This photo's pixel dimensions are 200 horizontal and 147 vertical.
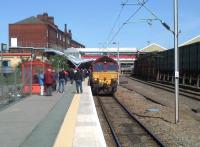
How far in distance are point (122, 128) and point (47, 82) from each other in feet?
39.6

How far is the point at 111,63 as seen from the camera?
135 feet

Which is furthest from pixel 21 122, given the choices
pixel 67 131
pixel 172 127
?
pixel 172 127

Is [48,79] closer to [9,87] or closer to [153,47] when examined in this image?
[9,87]

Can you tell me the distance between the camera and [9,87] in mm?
25859

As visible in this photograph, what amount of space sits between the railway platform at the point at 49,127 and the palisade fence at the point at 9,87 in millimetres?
1684

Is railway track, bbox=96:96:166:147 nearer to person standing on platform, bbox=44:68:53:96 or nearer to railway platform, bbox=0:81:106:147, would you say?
railway platform, bbox=0:81:106:147

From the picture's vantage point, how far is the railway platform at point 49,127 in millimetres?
12750

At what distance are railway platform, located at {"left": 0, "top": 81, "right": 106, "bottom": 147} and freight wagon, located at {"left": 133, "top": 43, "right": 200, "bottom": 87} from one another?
1148 inches

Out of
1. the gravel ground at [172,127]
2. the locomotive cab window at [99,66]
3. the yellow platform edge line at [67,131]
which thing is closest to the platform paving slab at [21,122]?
the yellow platform edge line at [67,131]

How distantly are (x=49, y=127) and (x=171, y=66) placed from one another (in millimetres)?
49554

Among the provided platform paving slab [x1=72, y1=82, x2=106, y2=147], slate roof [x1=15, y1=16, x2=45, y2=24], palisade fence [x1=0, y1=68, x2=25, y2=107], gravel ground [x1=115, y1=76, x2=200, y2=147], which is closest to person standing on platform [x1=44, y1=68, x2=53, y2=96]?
palisade fence [x1=0, y1=68, x2=25, y2=107]

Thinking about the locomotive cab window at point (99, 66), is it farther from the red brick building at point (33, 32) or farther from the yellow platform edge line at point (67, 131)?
the red brick building at point (33, 32)

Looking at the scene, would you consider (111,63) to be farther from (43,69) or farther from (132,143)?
(132,143)

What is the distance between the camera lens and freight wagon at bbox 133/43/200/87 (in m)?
52.1
